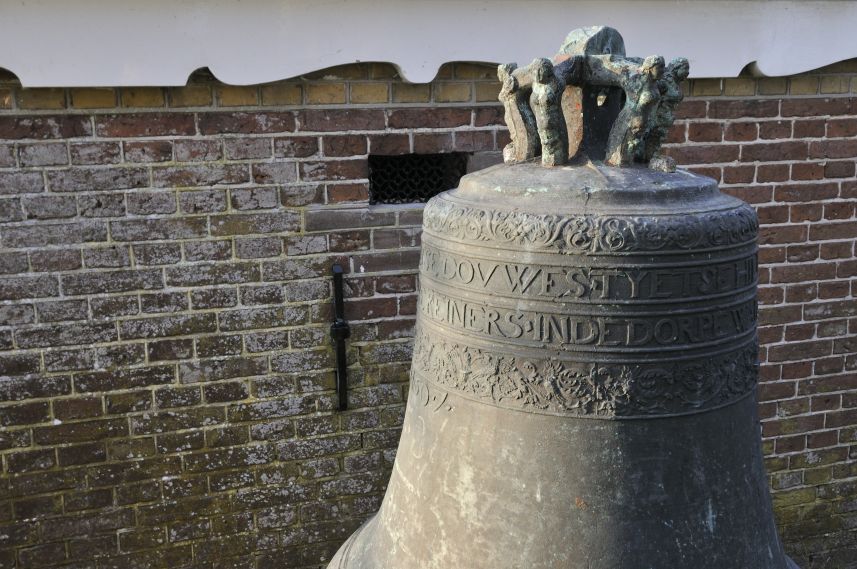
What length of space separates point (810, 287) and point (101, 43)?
2.94m

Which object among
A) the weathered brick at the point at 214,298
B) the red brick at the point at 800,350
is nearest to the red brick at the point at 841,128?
Result: the red brick at the point at 800,350

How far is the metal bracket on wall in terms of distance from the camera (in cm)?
298

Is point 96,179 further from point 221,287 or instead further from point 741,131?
point 741,131

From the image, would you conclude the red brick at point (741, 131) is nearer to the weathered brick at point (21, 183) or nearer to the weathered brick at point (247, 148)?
the weathered brick at point (247, 148)

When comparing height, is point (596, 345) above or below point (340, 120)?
below

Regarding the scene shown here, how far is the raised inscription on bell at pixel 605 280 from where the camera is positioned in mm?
1478

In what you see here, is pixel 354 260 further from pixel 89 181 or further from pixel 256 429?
pixel 89 181

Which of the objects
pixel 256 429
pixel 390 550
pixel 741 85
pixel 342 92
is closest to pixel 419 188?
pixel 342 92

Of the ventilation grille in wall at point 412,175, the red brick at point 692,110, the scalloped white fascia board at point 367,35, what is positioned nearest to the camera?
the scalloped white fascia board at point 367,35

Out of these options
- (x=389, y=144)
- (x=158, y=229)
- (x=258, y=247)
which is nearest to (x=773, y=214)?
(x=389, y=144)

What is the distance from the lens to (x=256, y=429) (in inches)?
120

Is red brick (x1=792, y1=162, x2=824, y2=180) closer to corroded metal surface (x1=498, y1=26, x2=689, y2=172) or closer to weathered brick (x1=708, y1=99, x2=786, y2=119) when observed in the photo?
weathered brick (x1=708, y1=99, x2=786, y2=119)

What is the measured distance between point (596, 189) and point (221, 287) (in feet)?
5.81

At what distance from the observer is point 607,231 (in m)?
1.46
